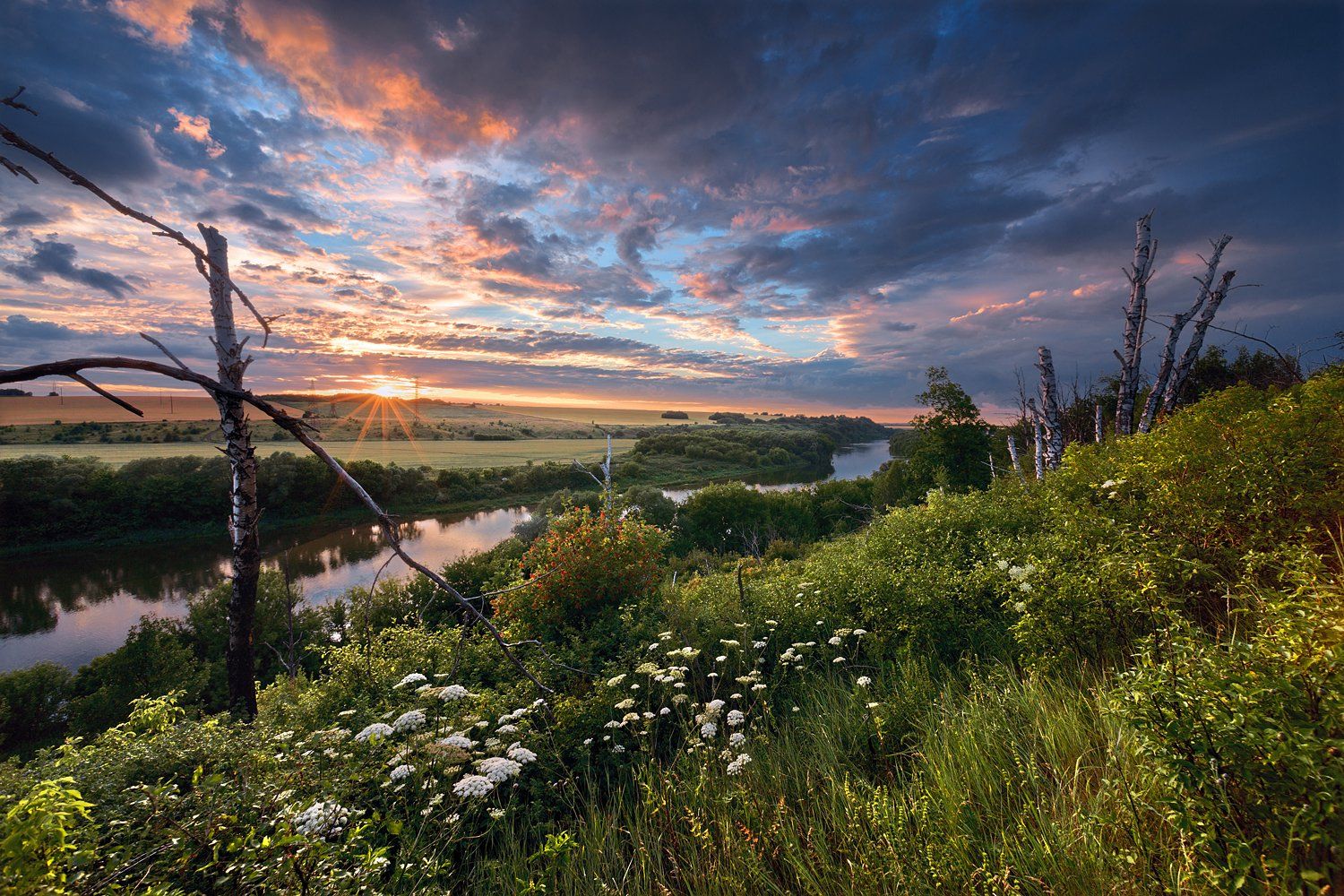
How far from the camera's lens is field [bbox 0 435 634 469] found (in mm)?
41844

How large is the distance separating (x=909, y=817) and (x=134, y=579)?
125 feet

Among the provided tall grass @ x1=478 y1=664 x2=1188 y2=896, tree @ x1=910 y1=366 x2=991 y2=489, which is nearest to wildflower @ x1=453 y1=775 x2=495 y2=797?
tall grass @ x1=478 y1=664 x2=1188 y2=896

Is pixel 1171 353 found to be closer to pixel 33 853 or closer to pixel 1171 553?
pixel 1171 553

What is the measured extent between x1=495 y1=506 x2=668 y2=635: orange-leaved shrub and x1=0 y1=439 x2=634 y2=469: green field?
31503 millimetres

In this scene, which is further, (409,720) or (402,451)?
(402,451)

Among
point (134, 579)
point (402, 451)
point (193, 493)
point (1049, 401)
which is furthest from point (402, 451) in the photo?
point (1049, 401)

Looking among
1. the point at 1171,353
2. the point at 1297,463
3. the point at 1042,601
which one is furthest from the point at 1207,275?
the point at 1042,601

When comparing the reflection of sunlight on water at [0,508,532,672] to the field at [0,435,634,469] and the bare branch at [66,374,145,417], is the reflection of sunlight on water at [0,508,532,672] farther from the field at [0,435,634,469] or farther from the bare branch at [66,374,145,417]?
the bare branch at [66,374,145,417]

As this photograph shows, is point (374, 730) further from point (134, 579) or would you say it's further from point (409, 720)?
point (134, 579)

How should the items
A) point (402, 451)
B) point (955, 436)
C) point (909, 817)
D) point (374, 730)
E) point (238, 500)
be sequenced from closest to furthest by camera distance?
point (909, 817)
point (374, 730)
point (238, 500)
point (955, 436)
point (402, 451)

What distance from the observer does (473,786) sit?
3.04 meters

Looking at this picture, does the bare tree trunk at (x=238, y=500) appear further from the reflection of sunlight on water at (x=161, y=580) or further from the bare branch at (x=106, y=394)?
the reflection of sunlight on water at (x=161, y=580)

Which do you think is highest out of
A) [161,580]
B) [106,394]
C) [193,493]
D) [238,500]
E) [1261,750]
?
[106,394]

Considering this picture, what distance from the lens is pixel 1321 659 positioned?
184 cm
